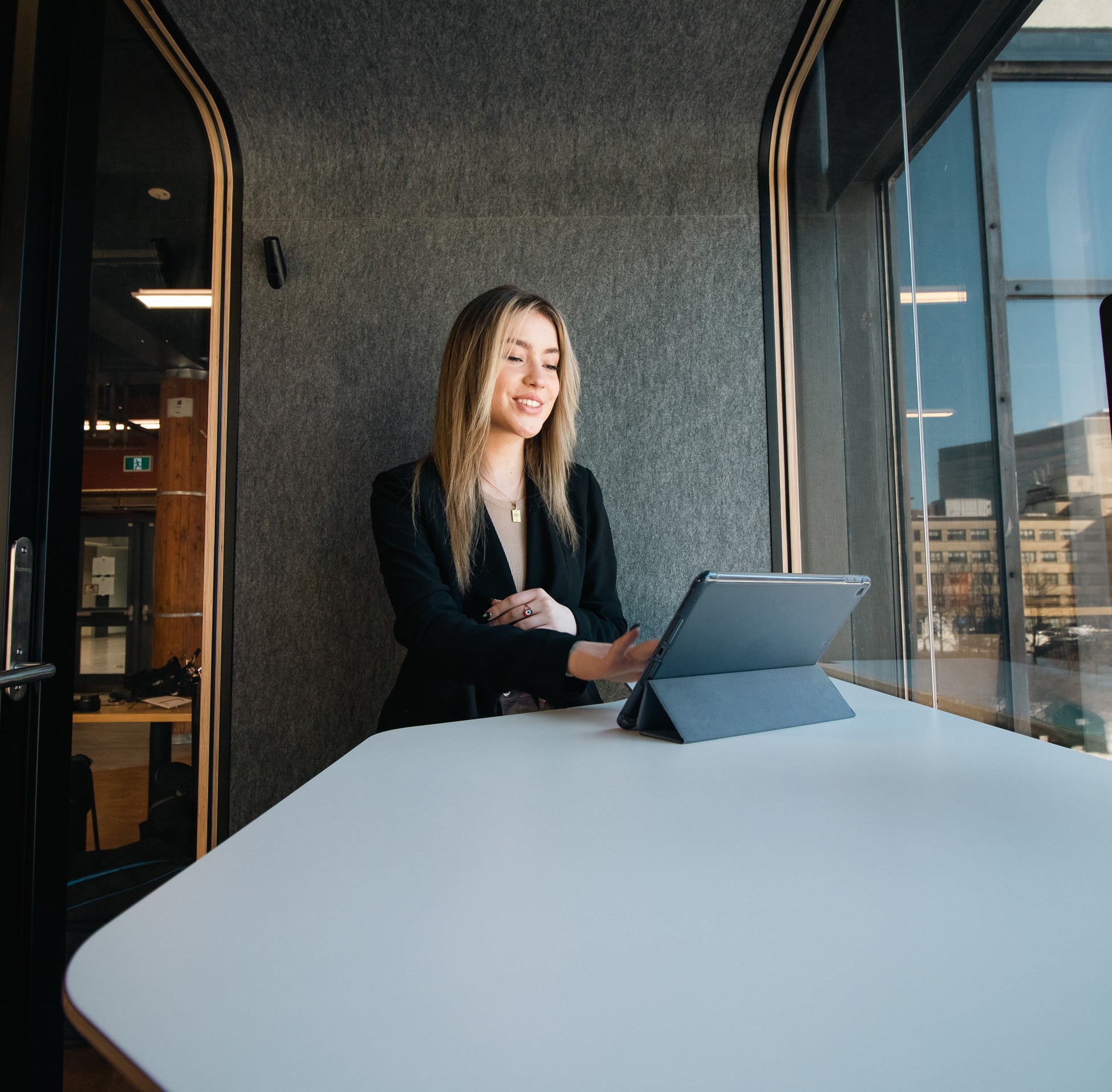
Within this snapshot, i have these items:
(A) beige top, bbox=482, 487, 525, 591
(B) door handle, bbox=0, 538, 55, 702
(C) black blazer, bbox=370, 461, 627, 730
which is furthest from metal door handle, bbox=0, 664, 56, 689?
(A) beige top, bbox=482, 487, 525, 591

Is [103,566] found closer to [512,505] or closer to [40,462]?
[40,462]

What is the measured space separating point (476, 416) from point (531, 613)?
397mm

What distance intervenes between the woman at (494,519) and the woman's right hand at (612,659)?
0.23m

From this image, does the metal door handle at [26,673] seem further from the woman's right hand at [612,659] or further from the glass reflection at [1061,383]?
the glass reflection at [1061,383]

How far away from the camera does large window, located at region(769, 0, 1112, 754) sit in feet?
2.37

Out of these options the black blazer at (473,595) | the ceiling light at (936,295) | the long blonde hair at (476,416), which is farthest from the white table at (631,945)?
the long blonde hair at (476,416)

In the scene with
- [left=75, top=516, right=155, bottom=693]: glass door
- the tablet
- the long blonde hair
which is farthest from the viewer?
the long blonde hair

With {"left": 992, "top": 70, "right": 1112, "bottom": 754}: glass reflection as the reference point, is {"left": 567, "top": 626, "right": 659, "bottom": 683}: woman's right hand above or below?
below

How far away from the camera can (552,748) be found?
639mm

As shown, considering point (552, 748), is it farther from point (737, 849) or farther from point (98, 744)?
point (98, 744)

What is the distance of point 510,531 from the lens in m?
1.34

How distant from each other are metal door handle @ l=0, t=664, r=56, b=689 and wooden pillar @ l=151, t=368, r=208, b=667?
34cm

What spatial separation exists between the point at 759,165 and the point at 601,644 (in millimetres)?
1247

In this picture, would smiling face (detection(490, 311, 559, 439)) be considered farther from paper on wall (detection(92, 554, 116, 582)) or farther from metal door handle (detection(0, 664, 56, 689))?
metal door handle (detection(0, 664, 56, 689))
